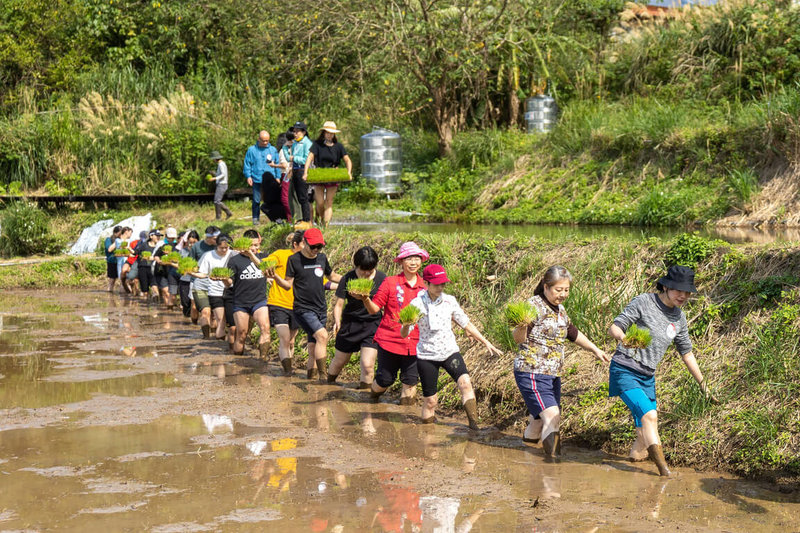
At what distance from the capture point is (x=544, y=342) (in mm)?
8227

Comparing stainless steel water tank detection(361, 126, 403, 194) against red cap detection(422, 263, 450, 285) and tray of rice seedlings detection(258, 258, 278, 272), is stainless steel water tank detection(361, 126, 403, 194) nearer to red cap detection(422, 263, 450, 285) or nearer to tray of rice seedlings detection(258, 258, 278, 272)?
tray of rice seedlings detection(258, 258, 278, 272)

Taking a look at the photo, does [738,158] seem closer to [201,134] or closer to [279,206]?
[279,206]

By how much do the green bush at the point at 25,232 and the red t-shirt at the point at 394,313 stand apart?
59.8 ft

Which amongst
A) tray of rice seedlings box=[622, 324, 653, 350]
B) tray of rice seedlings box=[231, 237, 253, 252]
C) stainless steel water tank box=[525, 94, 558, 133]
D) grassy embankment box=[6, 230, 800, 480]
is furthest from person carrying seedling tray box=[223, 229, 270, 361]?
stainless steel water tank box=[525, 94, 558, 133]

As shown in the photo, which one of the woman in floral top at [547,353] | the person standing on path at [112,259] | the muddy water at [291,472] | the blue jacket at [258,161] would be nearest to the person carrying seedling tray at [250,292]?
the muddy water at [291,472]

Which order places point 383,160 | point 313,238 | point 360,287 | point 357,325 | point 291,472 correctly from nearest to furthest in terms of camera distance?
1. point 291,472
2. point 360,287
3. point 357,325
4. point 313,238
5. point 383,160

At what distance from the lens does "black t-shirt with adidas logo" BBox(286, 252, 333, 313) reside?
11406 mm

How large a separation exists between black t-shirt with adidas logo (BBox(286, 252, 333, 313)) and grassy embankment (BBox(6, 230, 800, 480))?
1129 mm

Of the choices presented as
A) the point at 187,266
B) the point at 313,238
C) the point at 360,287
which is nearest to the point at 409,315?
the point at 360,287

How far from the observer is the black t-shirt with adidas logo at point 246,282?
12.7 meters

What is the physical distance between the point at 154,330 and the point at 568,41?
13.4 metres

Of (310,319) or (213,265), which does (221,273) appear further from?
(310,319)

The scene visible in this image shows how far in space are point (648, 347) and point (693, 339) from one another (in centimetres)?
164

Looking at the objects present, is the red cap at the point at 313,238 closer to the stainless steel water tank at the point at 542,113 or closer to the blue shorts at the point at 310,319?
the blue shorts at the point at 310,319
